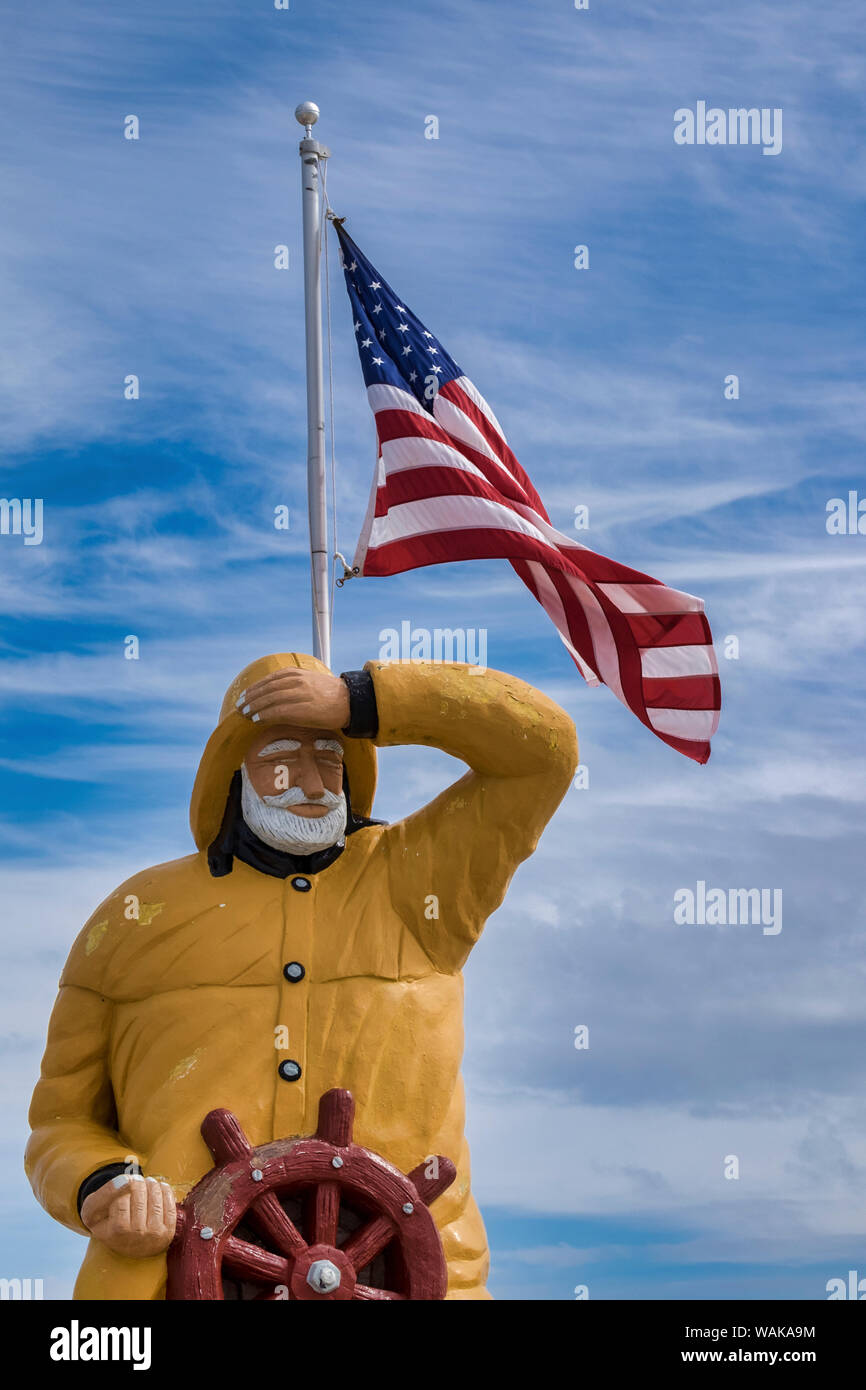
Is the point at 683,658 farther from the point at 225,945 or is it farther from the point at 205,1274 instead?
the point at 205,1274

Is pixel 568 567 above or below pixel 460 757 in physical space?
above

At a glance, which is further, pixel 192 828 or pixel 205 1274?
pixel 192 828

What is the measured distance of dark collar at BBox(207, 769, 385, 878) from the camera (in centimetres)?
862

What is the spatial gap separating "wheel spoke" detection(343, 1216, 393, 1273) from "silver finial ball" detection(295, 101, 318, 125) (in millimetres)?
5713

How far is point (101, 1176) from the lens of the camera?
26.0 feet

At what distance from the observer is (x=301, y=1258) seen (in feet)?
25.2

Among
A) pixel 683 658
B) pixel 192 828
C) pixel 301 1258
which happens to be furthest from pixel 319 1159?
pixel 683 658

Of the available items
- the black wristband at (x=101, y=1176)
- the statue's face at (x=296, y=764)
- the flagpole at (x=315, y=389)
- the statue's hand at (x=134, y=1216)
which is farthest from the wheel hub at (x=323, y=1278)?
the flagpole at (x=315, y=389)

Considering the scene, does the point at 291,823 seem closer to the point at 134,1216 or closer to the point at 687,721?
the point at 134,1216
